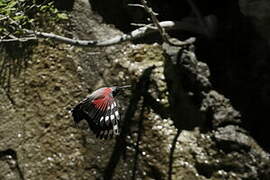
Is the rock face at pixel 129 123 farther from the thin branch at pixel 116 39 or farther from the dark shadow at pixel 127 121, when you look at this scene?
the thin branch at pixel 116 39

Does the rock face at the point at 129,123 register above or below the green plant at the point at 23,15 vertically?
below

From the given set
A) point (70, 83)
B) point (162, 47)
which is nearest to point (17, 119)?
point (70, 83)

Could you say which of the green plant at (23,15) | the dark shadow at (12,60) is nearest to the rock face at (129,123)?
the dark shadow at (12,60)

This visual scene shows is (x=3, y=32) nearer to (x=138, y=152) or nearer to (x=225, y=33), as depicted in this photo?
(x=138, y=152)

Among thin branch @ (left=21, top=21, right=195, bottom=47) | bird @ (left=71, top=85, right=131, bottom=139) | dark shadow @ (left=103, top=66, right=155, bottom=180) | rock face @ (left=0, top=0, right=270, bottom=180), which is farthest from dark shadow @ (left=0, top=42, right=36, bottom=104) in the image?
dark shadow @ (left=103, top=66, right=155, bottom=180)

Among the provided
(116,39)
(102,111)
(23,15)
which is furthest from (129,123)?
(23,15)

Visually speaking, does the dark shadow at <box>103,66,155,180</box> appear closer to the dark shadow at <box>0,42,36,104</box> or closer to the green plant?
the green plant

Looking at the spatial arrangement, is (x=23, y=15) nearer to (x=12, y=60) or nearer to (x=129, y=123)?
(x=12, y=60)
